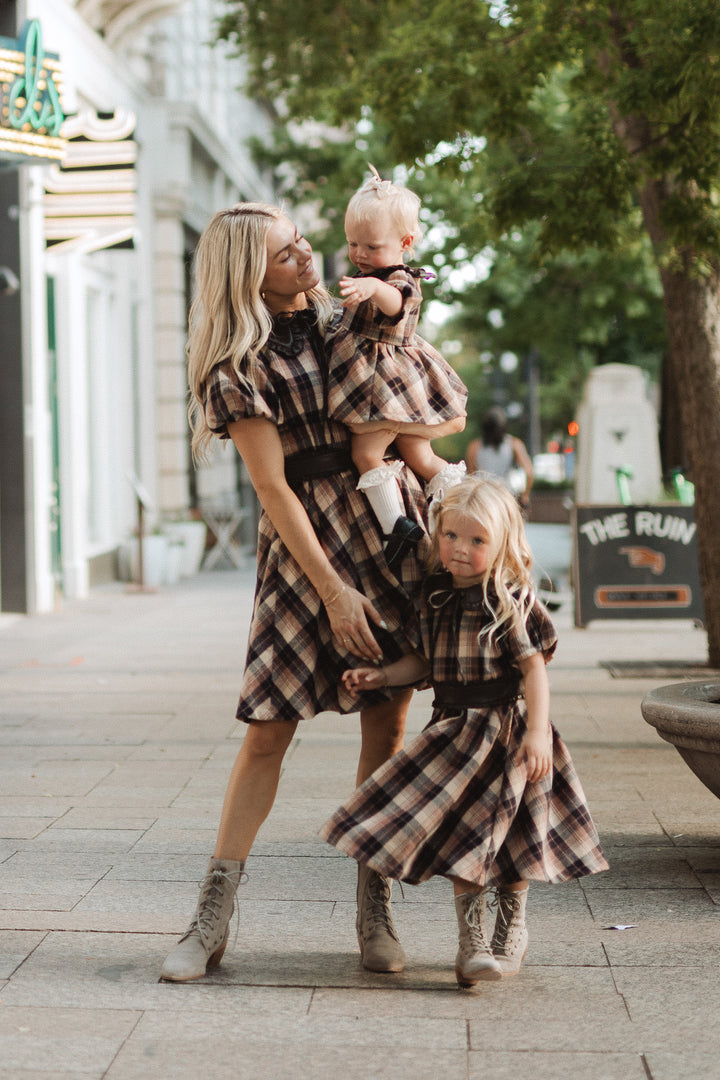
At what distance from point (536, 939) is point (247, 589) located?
11828mm

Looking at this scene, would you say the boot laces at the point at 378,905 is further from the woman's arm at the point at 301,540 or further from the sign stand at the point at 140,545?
the sign stand at the point at 140,545

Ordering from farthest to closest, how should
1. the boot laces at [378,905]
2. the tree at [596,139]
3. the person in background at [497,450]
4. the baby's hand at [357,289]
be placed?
1. the person in background at [497,450]
2. the tree at [596,139]
3. the boot laces at [378,905]
4. the baby's hand at [357,289]

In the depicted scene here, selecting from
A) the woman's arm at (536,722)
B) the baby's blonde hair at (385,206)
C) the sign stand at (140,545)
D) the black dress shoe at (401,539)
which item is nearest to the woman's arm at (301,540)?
the black dress shoe at (401,539)

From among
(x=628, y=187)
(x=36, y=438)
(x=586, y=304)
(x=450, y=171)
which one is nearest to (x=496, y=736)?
(x=628, y=187)

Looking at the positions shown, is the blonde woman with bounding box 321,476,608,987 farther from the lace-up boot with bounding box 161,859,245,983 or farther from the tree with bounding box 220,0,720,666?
the tree with bounding box 220,0,720,666

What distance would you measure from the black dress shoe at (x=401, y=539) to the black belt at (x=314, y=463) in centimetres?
22

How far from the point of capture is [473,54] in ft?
27.0

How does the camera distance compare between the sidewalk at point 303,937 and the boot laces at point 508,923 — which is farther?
the boot laces at point 508,923

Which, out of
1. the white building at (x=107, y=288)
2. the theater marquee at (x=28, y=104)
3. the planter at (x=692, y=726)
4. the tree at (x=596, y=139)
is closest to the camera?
the planter at (x=692, y=726)

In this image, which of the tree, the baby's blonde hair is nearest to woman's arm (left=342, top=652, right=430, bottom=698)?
the baby's blonde hair

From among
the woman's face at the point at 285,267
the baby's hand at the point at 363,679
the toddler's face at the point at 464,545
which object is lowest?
the baby's hand at the point at 363,679

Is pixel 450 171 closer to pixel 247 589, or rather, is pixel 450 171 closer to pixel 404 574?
pixel 404 574

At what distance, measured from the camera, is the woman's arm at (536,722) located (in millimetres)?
3258

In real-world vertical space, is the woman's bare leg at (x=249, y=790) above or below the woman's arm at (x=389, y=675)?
below
